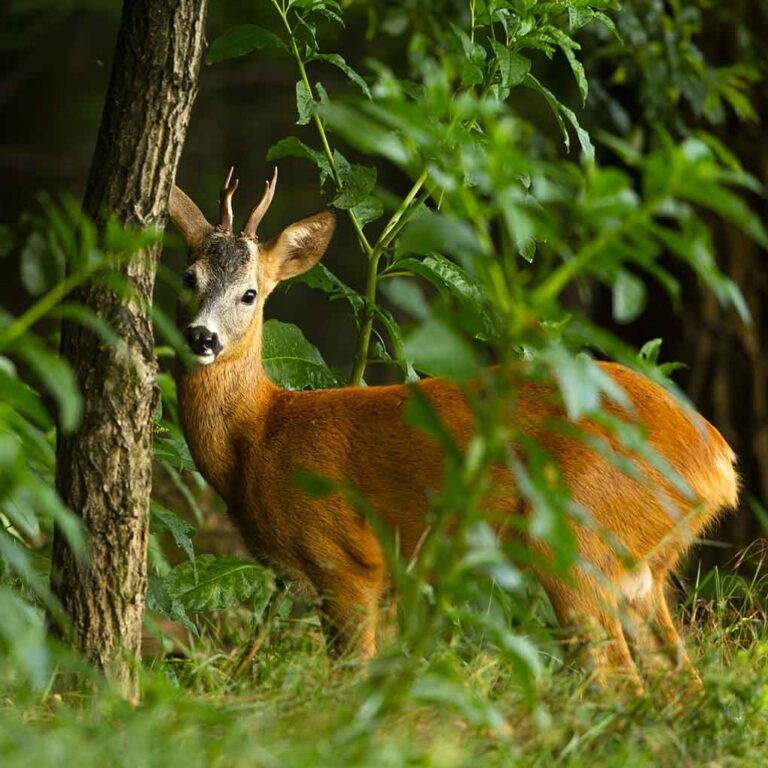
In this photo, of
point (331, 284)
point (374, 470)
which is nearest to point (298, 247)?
point (331, 284)

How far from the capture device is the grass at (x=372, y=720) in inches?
99.0

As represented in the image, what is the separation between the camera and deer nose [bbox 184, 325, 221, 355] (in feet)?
15.5

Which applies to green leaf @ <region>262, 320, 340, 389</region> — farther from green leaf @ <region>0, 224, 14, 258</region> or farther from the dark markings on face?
green leaf @ <region>0, 224, 14, 258</region>

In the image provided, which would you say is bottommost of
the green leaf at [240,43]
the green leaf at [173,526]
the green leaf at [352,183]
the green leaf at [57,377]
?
the green leaf at [173,526]

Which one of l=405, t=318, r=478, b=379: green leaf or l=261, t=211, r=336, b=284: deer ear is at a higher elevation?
l=405, t=318, r=478, b=379: green leaf

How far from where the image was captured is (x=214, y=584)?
4.42m

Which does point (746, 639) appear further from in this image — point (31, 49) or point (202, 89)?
point (31, 49)

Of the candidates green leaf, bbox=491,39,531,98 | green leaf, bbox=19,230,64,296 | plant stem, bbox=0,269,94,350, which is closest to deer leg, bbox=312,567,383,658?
Result: green leaf, bbox=491,39,531,98

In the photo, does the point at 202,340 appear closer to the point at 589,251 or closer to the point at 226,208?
the point at 226,208

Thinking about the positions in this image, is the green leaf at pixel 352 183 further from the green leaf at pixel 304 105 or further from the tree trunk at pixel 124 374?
the tree trunk at pixel 124 374

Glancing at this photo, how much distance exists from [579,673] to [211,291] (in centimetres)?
194

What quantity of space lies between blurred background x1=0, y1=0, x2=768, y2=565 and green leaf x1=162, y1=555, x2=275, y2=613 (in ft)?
3.79

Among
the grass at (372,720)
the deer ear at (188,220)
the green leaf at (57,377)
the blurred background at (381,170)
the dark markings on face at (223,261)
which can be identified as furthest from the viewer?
the blurred background at (381,170)

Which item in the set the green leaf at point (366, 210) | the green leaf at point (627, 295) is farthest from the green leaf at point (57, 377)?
the green leaf at point (366, 210)
